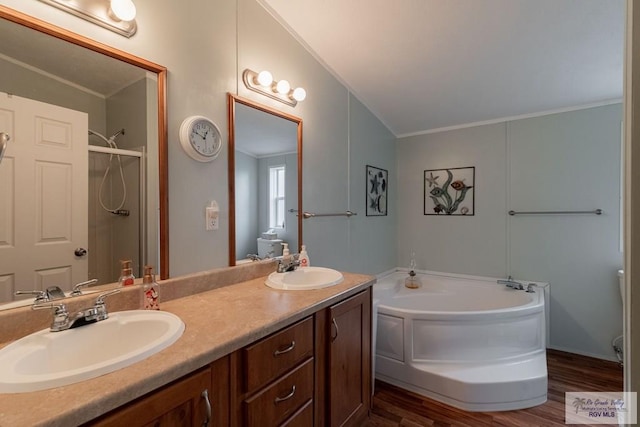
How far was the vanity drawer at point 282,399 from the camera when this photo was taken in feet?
3.28

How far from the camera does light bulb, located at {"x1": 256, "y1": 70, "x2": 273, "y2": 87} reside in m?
1.74

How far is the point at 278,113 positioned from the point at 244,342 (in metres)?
1.47

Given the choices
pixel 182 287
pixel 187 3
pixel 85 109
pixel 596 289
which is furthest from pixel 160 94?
pixel 596 289

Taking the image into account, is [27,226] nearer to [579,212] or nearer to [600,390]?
[600,390]

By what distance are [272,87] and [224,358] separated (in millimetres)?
1606

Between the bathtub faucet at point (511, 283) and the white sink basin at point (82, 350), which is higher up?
the white sink basin at point (82, 350)

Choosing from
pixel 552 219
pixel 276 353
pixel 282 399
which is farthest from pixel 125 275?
pixel 552 219

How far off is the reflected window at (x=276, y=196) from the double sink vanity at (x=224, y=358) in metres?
0.33

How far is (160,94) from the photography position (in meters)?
1.33

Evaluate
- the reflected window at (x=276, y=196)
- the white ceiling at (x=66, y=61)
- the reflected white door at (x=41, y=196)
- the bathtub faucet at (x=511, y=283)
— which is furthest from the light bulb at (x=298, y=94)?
the bathtub faucet at (x=511, y=283)

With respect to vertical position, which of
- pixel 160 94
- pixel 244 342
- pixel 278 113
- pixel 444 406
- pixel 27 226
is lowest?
pixel 444 406

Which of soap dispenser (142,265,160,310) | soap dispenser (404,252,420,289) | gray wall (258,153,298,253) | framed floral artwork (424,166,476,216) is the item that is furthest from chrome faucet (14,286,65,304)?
framed floral artwork (424,166,476,216)

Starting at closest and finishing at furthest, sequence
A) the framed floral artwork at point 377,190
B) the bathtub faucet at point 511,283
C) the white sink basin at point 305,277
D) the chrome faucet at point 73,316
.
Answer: the chrome faucet at point 73,316 < the white sink basin at point 305,277 < the bathtub faucet at point 511,283 < the framed floral artwork at point 377,190

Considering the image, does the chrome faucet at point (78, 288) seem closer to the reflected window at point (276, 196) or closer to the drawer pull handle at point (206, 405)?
the drawer pull handle at point (206, 405)
